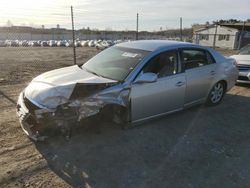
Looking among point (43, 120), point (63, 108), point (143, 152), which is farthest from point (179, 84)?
point (43, 120)

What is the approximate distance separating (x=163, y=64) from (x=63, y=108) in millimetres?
2102

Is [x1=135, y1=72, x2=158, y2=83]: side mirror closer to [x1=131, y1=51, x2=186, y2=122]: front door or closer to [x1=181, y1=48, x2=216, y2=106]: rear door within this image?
[x1=131, y1=51, x2=186, y2=122]: front door

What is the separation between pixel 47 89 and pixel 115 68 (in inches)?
50.9

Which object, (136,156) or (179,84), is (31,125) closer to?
(136,156)

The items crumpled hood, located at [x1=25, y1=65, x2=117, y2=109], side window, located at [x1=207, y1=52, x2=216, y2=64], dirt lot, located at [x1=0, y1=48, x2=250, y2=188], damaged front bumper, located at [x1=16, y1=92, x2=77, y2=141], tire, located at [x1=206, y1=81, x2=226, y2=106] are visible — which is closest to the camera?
dirt lot, located at [x1=0, y1=48, x2=250, y2=188]

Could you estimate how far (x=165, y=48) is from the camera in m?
4.99

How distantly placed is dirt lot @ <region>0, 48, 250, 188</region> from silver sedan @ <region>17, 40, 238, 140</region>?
31 cm

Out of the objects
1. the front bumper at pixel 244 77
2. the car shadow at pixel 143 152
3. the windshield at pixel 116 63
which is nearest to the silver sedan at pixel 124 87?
the windshield at pixel 116 63

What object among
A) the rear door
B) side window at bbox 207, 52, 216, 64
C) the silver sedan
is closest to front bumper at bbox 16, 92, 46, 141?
the silver sedan

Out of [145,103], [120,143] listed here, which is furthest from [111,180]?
[145,103]

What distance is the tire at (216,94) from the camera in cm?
614

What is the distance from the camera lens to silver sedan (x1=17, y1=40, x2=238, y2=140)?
3.86 meters

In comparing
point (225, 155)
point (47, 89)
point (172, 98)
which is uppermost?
point (47, 89)

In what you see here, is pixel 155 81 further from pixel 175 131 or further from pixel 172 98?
pixel 175 131
